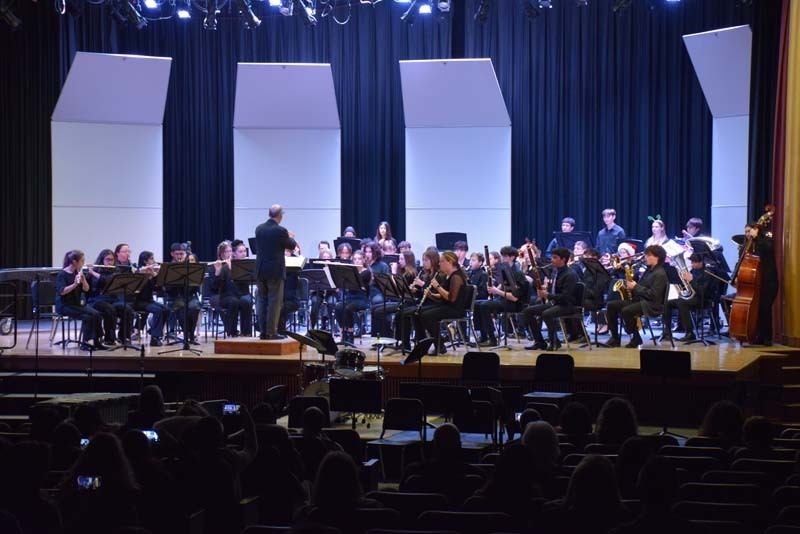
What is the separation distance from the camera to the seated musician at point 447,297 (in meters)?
11.8

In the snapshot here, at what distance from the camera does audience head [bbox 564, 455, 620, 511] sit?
4.45 metres

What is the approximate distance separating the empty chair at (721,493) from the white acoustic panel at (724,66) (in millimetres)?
11173

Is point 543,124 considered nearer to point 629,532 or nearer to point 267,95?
point 267,95

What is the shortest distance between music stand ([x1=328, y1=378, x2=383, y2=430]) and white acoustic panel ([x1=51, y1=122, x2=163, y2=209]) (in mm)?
9116

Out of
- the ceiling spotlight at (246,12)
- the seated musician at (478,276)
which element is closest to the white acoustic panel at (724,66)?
the seated musician at (478,276)

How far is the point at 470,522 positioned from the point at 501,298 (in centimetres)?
842

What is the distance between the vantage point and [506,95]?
706 inches

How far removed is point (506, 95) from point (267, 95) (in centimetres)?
441

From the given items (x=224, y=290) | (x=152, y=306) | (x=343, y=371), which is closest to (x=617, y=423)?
(x=343, y=371)

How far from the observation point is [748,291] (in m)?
11.8

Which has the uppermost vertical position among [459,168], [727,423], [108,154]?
[108,154]

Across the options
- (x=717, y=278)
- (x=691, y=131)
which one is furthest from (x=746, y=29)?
(x=717, y=278)

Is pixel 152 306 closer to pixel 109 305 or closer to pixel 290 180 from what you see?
pixel 109 305

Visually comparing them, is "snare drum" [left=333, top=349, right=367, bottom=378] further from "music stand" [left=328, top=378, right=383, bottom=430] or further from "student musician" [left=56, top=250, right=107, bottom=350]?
"student musician" [left=56, top=250, right=107, bottom=350]
